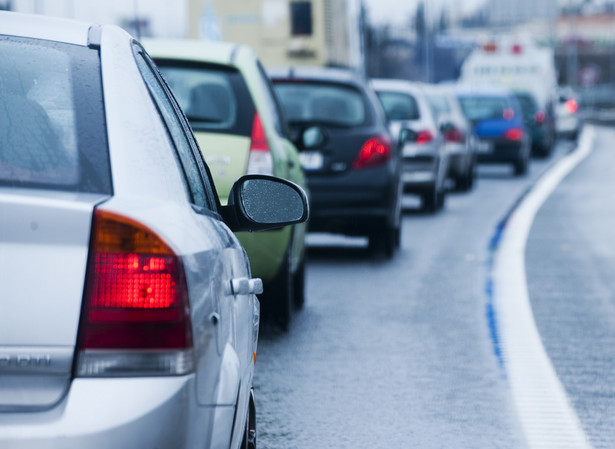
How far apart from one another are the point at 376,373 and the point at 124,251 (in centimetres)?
453

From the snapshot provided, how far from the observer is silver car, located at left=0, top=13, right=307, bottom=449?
2789mm

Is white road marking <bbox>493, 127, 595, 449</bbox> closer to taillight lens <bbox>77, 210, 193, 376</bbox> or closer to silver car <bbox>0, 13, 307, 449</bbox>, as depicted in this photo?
silver car <bbox>0, 13, 307, 449</bbox>

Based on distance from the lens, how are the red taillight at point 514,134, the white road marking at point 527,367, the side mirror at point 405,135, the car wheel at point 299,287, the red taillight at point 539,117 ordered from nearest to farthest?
the white road marking at point 527,367, the car wheel at point 299,287, the side mirror at point 405,135, the red taillight at point 514,134, the red taillight at point 539,117

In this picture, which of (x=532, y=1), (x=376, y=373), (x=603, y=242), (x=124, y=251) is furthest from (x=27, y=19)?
(x=532, y=1)

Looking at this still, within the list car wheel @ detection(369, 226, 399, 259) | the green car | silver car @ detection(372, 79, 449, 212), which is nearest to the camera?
the green car

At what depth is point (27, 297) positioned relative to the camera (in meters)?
2.81

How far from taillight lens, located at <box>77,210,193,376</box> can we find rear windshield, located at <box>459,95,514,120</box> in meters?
25.8

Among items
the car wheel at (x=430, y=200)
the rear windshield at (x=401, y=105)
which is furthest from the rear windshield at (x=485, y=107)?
the car wheel at (x=430, y=200)

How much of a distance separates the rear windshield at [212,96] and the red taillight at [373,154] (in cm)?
447

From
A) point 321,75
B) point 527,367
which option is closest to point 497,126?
point 321,75

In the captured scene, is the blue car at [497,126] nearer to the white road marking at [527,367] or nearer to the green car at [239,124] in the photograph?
the white road marking at [527,367]

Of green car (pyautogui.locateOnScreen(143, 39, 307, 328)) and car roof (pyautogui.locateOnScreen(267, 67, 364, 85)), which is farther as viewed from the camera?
car roof (pyautogui.locateOnScreen(267, 67, 364, 85))

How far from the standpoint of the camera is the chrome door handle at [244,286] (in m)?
3.65

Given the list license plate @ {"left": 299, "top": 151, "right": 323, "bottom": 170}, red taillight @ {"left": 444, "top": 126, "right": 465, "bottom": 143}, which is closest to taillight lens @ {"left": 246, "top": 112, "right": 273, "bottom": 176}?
license plate @ {"left": 299, "top": 151, "right": 323, "bottom": 170}
